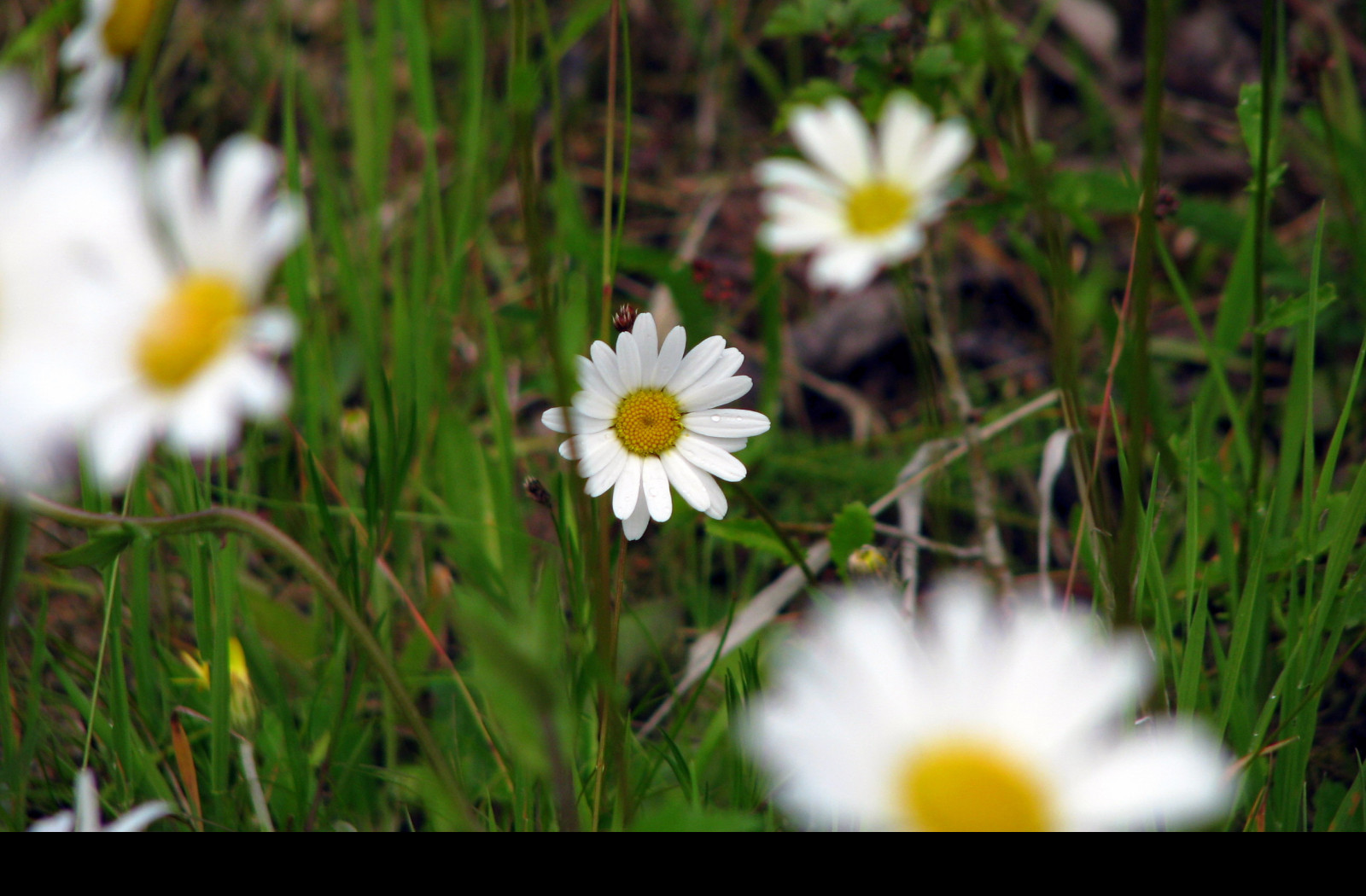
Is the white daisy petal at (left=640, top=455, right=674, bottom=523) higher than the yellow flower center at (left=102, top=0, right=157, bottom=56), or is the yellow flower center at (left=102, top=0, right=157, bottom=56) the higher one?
the yellow flower center at (left=102, top=0, right=157, bottom=56)

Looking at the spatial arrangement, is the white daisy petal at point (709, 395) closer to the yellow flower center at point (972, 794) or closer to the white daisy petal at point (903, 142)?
the white daisy petal at point (903, 142)

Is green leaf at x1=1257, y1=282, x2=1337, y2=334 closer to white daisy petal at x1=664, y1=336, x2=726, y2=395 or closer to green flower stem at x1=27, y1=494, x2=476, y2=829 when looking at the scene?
white daisy petal at x1=664, y1=336, x2=726, y2=395

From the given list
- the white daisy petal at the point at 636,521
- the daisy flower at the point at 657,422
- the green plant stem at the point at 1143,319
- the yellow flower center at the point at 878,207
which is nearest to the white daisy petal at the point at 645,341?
the daisy flower at the point at 657,422

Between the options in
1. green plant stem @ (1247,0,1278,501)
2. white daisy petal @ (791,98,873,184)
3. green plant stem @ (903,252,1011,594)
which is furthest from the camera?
green plant stem @ (903,252,1011,594)

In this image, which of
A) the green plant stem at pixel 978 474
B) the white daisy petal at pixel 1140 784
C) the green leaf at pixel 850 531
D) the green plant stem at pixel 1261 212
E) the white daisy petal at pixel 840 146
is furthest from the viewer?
the green plant stem at pixel 978 474

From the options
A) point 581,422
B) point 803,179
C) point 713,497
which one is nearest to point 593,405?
point 581,422

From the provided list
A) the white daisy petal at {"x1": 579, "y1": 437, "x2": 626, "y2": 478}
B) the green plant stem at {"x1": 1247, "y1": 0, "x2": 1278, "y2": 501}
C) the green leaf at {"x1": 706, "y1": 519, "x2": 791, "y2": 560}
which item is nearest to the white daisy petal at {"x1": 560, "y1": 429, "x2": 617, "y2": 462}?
the white daisy petal at {"x1": 579, "y1": 437, "x2": 626, "y2": 478}

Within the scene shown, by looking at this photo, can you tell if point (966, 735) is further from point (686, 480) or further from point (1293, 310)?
point (1293, 310)
